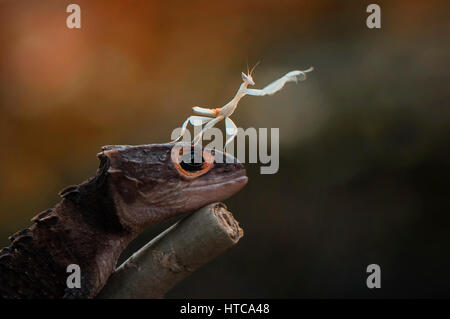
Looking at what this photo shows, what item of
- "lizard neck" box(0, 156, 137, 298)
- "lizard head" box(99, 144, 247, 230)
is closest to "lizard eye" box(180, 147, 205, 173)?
"lizard head" box(99, 144, 247, 230)

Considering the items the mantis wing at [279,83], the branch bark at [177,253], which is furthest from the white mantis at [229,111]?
the branch bark at [177,253]

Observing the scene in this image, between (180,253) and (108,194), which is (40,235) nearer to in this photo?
A: (108,194)

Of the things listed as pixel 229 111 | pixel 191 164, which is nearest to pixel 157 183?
pixel 191 164

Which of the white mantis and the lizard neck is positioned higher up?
the white mantis

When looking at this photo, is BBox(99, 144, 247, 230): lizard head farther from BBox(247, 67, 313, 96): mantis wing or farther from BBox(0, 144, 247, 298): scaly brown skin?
BBox(247, 67, 313, 96): mantis wing

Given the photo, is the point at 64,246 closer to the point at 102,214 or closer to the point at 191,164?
the point at 102,214

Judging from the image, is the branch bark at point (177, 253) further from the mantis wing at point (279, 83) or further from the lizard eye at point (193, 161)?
the mantis wing at point (279, 83)
